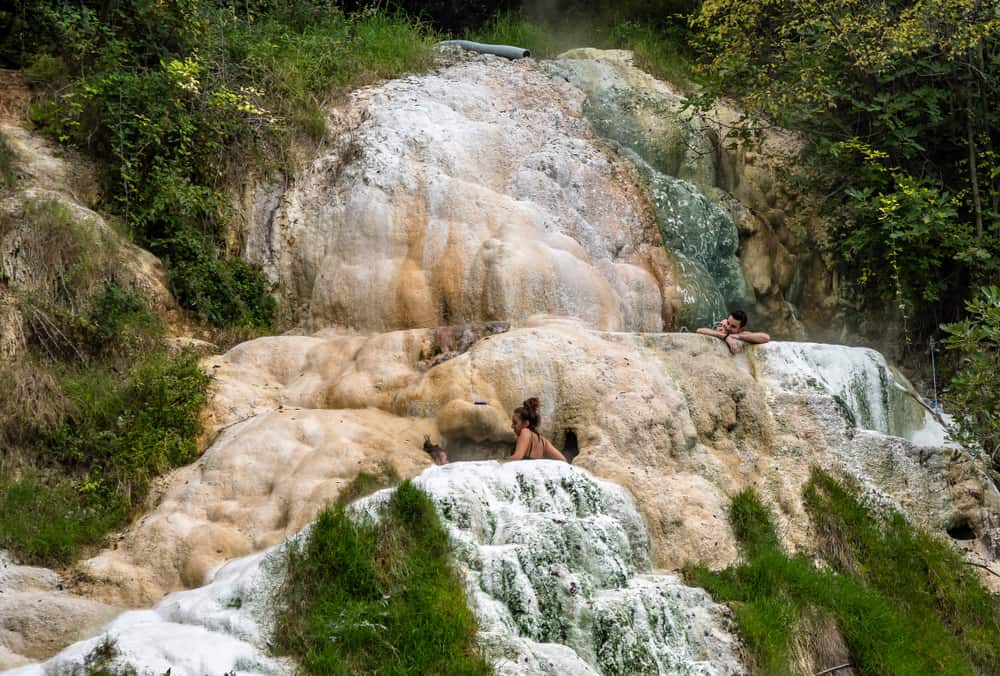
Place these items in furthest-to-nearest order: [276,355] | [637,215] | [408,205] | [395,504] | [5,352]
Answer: [637,215], [408,205], [276,355], [5,352], [395,504]

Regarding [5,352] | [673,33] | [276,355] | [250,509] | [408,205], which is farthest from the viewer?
[673,33]

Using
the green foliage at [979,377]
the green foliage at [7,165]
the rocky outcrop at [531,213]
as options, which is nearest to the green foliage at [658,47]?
the rocky outcrop at [531,213]

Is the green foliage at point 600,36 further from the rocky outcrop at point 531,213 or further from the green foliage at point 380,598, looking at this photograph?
the green foliage at point 380,598

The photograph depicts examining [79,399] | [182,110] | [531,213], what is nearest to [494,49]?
[531,213]

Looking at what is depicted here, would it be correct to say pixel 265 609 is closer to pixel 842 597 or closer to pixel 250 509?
pixel 250 509

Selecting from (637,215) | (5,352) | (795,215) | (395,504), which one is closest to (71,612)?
(395,504)

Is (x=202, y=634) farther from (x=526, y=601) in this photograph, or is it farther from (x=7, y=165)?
(x=7, y=165)

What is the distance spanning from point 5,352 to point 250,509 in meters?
2.87

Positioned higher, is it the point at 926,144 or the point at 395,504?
the point at 926,144

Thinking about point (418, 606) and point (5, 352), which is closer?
point (418, 606)

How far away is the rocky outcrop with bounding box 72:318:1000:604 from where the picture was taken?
27.6 ft

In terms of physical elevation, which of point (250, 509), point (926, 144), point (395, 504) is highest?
point (926, 144)

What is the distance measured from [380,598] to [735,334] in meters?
4.96

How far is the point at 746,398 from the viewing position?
1015 cm
